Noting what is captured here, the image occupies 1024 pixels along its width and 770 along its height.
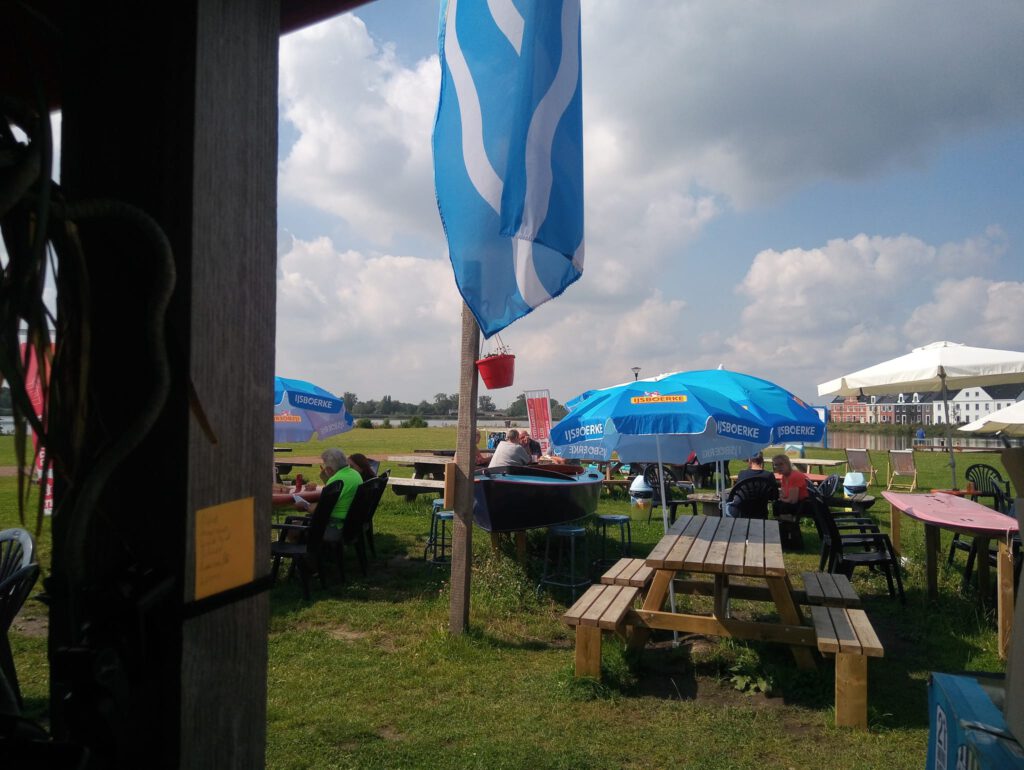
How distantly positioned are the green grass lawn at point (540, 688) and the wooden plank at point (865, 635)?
398mm

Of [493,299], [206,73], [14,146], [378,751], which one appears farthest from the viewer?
[378,751]

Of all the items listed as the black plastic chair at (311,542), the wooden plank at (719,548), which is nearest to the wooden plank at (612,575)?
the wooden plank at (719,548)

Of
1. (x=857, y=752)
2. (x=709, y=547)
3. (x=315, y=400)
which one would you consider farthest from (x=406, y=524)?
(x=857, y=752)

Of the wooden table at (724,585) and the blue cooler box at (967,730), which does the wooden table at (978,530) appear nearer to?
the wooden table at (724,585)

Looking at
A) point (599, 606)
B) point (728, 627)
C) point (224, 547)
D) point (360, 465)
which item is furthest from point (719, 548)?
point (360, 465)

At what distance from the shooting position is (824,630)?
4531 mm

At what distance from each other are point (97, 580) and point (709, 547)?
15.4ft

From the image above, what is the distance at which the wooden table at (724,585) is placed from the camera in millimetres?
4488

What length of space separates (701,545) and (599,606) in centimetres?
87

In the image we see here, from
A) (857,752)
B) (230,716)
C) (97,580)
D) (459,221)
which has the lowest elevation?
(857,752)

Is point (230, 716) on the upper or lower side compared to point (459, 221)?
lower

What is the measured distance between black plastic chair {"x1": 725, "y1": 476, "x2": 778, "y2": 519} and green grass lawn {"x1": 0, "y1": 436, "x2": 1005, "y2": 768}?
217 cm

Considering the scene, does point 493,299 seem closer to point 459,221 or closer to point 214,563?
point 459,221

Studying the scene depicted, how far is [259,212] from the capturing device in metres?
1.08
